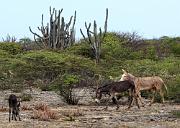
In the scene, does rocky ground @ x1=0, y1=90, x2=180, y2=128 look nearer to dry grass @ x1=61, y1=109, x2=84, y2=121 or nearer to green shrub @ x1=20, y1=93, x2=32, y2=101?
dry grass @ x1=61, y1=109, x2=84, y2=121

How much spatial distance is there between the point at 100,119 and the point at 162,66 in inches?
609

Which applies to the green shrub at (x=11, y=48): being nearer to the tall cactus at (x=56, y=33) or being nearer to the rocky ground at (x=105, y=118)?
the tall cactus at (x=56, y=33)

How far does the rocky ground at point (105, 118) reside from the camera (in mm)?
13008

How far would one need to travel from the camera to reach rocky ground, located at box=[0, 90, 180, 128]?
42.7ft

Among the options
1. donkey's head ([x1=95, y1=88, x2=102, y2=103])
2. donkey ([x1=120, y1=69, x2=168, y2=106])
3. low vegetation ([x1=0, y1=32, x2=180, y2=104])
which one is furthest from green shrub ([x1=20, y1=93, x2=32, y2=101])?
donkey ([x1=120, y1=69, x2=168, y2=106])

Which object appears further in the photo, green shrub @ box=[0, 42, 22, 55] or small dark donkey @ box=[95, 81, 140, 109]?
green shrub @ box=[0, 42, 22, 55]

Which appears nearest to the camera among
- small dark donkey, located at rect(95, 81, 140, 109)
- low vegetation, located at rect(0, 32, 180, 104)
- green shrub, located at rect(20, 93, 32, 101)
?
small dark donkey, located at rect(95, 81, 140, 109)

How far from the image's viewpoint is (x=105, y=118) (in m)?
14.3

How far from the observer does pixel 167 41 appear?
45500 mm

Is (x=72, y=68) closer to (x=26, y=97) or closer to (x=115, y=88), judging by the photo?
(x=26, y=97)

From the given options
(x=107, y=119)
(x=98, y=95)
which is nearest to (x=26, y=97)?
(x=98, y=95)

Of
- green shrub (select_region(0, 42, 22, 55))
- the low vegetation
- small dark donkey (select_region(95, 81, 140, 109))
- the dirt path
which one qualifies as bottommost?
the dirt path

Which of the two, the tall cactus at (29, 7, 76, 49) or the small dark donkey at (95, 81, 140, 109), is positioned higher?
the tall cactus at (29, 7, 76, 49)

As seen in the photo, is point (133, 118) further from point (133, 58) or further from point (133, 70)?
point (133, 58)
